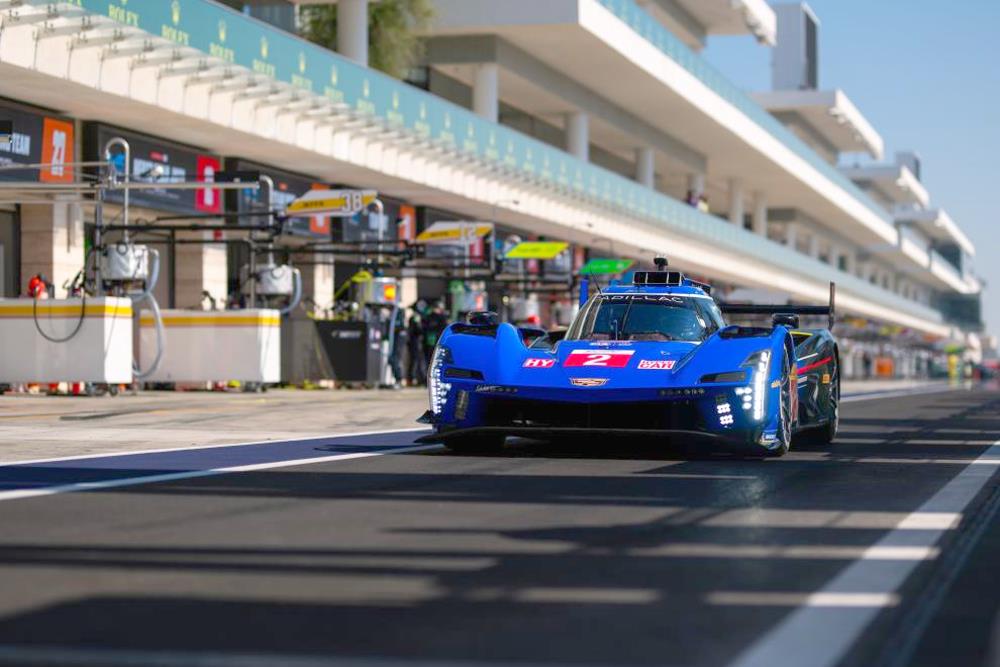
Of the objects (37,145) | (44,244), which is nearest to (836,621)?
(37,145)

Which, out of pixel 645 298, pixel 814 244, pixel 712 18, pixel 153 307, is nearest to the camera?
pixel 645 298

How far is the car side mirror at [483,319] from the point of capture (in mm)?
12805

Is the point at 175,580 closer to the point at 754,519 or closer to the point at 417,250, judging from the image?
the point at 754,519

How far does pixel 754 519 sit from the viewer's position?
25.9 ft

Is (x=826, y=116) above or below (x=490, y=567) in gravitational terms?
above

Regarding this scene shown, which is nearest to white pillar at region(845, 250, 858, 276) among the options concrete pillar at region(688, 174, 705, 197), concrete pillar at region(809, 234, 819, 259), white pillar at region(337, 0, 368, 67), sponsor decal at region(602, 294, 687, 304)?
concrete pillar at region(809, 234, 819, 259)

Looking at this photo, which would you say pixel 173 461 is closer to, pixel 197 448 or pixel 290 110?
pixel 197 448

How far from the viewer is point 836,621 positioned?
5.00 m

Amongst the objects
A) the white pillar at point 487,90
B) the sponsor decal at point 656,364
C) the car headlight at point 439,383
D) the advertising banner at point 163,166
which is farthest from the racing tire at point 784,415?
the white pillar at point 487,90

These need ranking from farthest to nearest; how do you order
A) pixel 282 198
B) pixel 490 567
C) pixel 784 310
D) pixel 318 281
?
pixel 318 281
pixel 282 198
pixel 784 310
pixel 490 567

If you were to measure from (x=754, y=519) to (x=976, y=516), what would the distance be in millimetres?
1166

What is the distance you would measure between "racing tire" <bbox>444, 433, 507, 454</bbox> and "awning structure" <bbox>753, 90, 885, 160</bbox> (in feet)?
252

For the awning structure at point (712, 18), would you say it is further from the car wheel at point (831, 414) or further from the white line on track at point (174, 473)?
the white line on track at point (174, 473)

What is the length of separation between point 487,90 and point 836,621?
41833mm
